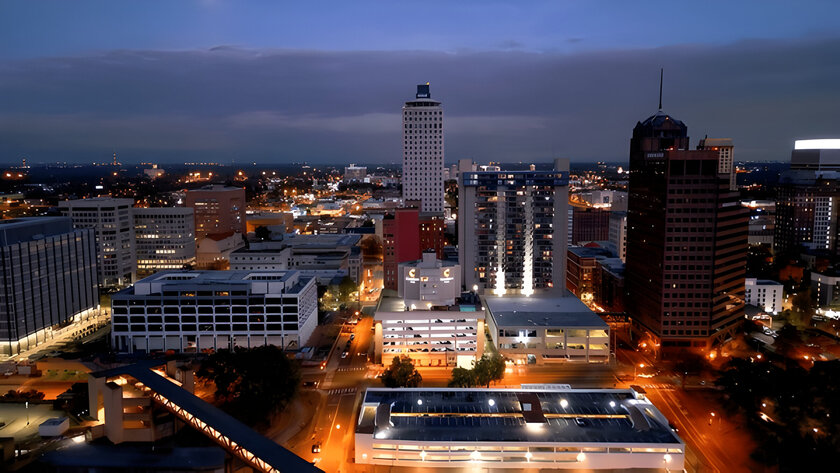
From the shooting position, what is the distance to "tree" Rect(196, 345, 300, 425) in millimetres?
32469

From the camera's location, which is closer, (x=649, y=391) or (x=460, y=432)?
(x=460, y=432)

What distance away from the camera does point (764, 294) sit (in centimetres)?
5466

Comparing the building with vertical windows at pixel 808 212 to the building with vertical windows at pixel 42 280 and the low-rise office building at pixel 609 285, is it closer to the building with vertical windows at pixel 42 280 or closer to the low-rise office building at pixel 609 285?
the low-rise office building at pixel 609 285

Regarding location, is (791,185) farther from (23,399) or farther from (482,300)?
(23,399)

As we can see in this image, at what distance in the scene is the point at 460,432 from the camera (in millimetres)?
28062

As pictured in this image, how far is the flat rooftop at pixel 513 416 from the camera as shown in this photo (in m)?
27.6

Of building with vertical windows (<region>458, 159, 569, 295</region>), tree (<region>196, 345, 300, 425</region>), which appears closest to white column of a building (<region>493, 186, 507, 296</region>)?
building with vertical windows (<region>458, 159, 569, 295</region>)

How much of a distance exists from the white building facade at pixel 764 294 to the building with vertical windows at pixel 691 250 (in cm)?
993

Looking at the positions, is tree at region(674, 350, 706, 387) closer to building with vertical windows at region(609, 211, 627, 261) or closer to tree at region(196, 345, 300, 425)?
tree at region(196, 345, 300, 425)

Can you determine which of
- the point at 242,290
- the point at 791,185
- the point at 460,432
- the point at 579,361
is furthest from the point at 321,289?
the point at 791,185

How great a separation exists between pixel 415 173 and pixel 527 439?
5987 cm

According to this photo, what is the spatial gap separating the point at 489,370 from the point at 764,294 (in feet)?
115

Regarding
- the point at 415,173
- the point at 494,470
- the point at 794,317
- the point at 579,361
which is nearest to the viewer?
the point at 494,470

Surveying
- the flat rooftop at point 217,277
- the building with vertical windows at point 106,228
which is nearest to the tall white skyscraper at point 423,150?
the flat rooftop at point 217,277
